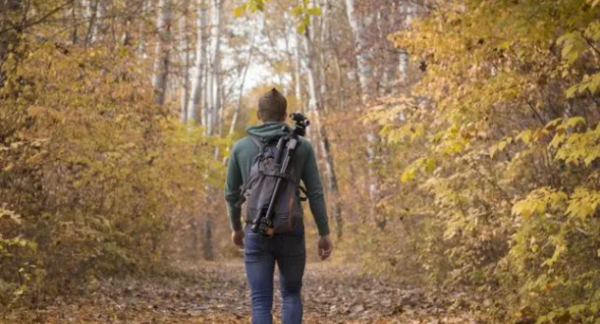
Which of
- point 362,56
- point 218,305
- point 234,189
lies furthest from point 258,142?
point 362,56

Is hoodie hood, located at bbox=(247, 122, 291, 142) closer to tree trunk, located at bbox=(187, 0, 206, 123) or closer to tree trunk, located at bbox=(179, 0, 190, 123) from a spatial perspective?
tree trunk, located at bbox=(179, 0, 190, 123)

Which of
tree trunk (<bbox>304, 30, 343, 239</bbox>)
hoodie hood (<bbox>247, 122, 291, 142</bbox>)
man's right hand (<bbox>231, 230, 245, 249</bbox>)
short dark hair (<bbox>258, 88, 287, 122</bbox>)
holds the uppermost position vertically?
tree trunk (<bbox>304, 30, 343, 239</bbox>)

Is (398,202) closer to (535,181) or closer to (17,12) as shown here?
(535,181)

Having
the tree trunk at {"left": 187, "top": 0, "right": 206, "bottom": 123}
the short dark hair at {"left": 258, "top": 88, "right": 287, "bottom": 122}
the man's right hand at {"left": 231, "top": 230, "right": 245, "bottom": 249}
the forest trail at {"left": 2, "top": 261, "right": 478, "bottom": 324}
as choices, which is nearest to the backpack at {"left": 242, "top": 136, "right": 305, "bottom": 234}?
the short dark hair at {"left": 258, "top": 88, "right": 287, "bottom": 122}

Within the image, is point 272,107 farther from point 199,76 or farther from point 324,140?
point 324,140

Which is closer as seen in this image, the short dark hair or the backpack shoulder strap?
the backpack shoulder strap

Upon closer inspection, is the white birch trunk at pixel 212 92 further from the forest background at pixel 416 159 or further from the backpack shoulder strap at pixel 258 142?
the backpack shoulder strap at pixel 258 142

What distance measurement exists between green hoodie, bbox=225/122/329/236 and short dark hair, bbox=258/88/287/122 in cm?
8

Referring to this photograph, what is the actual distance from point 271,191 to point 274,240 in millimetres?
332

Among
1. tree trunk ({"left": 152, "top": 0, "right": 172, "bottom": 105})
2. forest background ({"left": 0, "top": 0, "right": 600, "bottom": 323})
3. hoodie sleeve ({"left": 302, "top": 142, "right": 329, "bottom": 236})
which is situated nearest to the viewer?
hoodie sleeve ({"left": 302, "top": 142, "right": 329, "bottom": 236})

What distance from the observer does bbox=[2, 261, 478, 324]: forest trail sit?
8156 millimetres

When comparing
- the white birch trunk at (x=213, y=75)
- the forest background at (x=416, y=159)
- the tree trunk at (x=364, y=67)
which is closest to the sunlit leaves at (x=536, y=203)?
the forest background at (x=416, y=159)

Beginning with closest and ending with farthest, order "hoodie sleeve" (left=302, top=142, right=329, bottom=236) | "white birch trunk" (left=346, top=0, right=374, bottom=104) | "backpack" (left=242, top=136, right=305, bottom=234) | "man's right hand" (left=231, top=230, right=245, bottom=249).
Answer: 1. "backpack" (left=242, top=136, right=305, bottom=234)
2. "hoodie sleeve" (left=302, top=142, right=329, bottom=236)
3. "man's right hand" (left=231, top=230, right=245, bottom=249)
4. "white birch trunk" (left=346, top=0, right=374, bottom=104)

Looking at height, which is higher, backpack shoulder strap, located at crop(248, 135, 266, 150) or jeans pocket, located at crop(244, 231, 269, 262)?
backpack shoulder strap, located at crop(248, 135, 266, 150)
